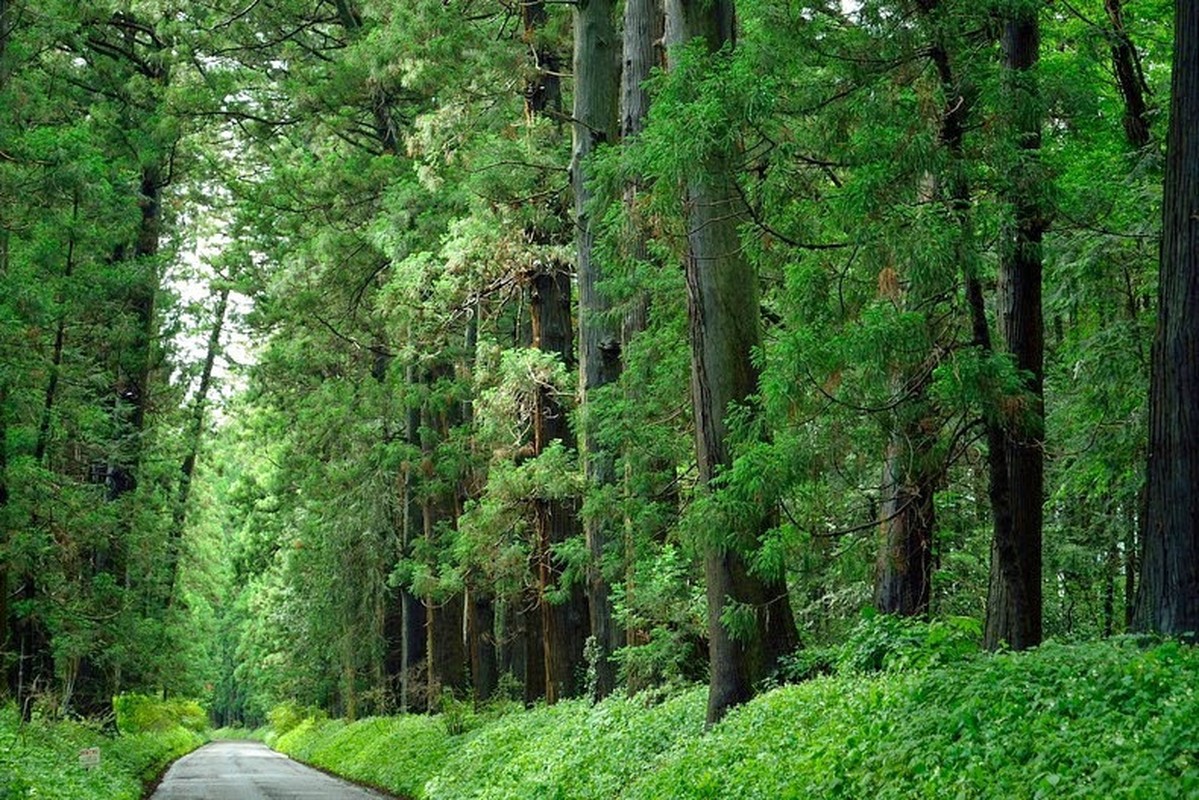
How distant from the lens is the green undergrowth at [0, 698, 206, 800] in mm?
13609

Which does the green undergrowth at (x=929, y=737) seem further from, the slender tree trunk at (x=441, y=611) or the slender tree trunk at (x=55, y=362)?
the slender tree trunk at (x=441, y=611)

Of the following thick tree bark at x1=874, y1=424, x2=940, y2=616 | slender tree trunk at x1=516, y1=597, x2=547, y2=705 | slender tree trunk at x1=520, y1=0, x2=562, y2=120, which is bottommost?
slender tree trunk at x1=516, y1=597, x2=547, y2=705

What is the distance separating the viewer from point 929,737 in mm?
7316

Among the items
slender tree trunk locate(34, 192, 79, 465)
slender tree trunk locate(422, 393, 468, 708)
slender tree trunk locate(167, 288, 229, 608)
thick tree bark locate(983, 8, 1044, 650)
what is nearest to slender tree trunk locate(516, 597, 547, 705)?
slender tree trunk locate(422, 393, 468, 708)

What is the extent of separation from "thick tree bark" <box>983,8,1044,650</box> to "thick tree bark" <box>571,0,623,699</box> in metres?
6.28

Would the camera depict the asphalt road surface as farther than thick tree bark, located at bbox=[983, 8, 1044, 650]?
Yes

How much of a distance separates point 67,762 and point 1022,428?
585 inches

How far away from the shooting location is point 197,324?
3500 centimetres

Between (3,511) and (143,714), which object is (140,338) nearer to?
(3,511)

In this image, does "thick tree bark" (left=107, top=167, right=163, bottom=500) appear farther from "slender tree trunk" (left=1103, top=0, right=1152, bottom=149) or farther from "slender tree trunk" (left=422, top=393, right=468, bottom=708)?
"slender tree trunk" (left=1103, top=0, right=1152, bottom=149)

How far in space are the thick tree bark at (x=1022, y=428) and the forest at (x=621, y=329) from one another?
0.04 metres

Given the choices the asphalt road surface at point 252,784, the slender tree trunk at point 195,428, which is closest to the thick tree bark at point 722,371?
the asphalt road surface at point 252,784

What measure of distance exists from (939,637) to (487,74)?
477 inches

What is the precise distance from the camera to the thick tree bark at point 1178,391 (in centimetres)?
759
